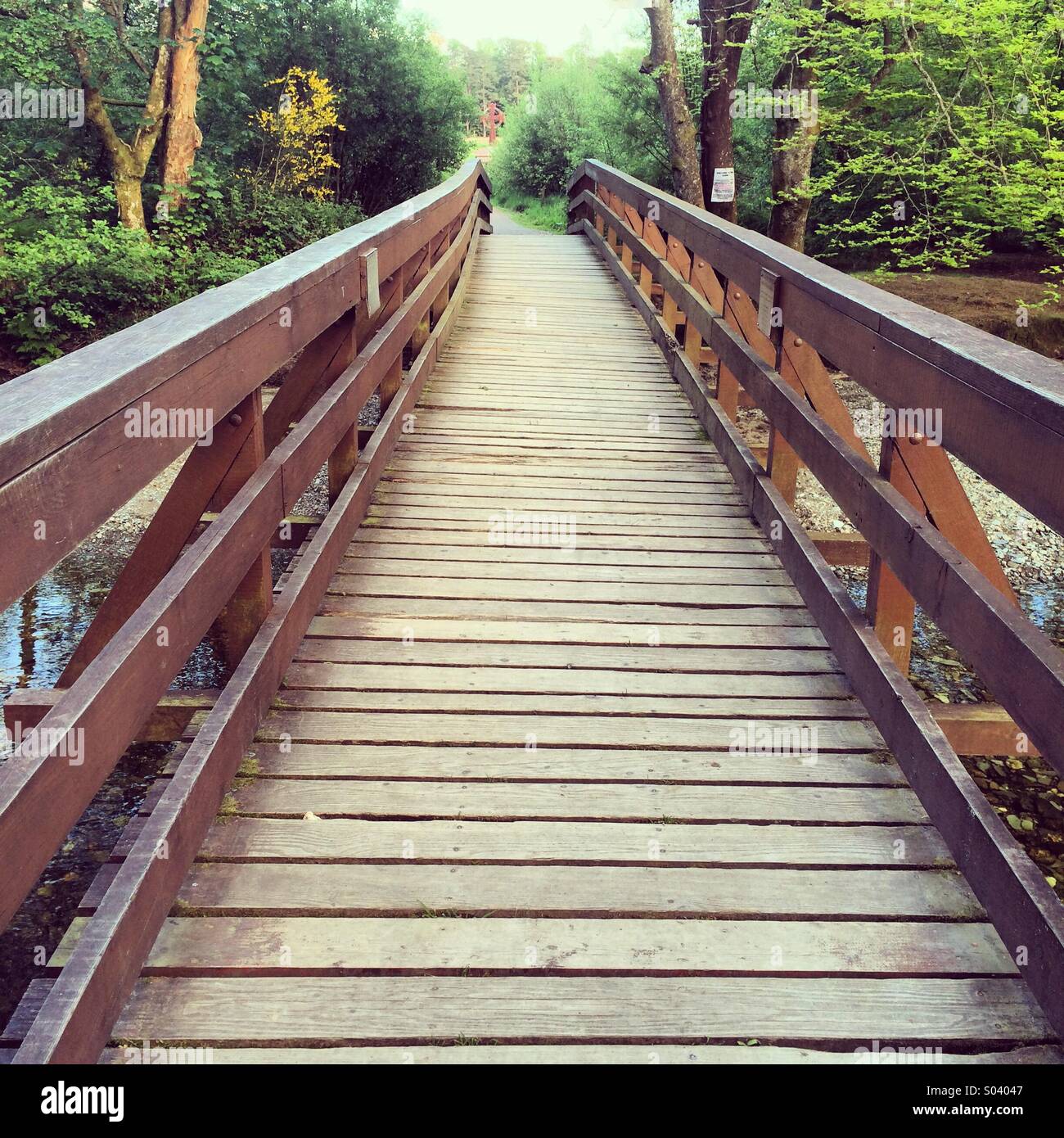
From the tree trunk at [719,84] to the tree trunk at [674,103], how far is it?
0.76ft

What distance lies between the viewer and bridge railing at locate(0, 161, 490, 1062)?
56.0 inches

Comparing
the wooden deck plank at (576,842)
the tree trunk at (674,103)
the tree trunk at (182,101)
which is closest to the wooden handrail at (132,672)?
the wooden deck plank at (576,842)

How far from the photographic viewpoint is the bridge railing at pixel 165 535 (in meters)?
1.42

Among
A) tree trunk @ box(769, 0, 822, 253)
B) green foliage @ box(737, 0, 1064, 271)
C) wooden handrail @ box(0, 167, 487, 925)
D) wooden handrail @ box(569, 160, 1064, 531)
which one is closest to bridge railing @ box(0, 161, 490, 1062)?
wooden handrail @ box(0, 167, 487, 925)

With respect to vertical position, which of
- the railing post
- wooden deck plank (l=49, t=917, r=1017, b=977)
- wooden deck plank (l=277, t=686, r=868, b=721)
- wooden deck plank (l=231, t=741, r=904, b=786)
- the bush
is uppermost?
the bush

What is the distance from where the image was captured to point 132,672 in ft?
5.89

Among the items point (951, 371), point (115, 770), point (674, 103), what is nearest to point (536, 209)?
point (674, 103)

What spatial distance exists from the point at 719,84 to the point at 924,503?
10.6 m

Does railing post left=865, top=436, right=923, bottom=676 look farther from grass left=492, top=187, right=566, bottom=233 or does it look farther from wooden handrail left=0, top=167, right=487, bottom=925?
grass left=492, top=187, right=566, bottom=233

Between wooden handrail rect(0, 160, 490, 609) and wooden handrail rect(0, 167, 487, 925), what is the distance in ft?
0.31

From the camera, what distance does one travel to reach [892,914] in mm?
2045

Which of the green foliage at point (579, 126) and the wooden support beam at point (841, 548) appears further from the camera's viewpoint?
the green foliage at point (579, 126)

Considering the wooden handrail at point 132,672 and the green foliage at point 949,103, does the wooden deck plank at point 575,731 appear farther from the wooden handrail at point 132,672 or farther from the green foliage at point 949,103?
the green foliage at point 949,103
